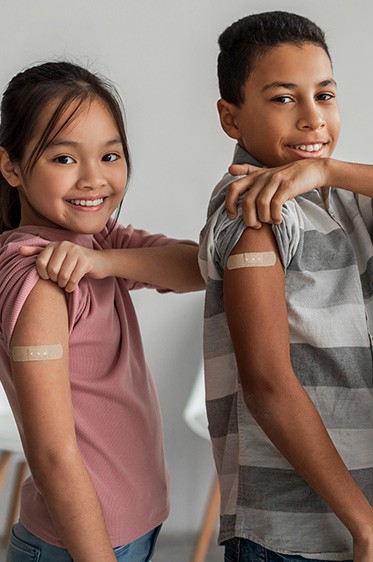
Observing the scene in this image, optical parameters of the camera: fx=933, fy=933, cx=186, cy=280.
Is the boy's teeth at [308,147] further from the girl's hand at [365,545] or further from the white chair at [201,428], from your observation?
the white chair at [201,428]

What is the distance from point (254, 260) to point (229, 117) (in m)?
0.31

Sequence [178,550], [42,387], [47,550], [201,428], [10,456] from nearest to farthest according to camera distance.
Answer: [42,387] < [47,550] < [201,428] < [10,456] < [178,550]

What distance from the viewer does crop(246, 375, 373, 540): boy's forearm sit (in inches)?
45.6

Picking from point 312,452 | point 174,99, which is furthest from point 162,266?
point 174,99

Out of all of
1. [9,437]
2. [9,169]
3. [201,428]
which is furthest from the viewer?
[201,428]

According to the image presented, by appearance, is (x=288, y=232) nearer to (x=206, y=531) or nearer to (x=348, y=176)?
(x=348, y=176)

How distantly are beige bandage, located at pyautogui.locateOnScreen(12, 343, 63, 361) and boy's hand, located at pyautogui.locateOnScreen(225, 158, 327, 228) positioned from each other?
0.31 metres

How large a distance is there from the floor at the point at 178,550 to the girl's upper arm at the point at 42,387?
6.71ft

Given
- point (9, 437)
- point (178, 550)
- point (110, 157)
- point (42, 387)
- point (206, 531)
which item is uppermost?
point (110, 157)

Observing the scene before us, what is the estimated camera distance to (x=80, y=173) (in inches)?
55.6

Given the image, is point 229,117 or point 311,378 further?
point 229,117

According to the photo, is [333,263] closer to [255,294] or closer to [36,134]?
[255,294]

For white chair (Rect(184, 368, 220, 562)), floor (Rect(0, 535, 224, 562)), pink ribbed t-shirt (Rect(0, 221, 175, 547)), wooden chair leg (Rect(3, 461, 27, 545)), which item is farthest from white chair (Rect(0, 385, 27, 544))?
pink ribbed t-shirt (Rect(0, 221, 175, 547))

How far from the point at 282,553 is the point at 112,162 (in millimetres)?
634
